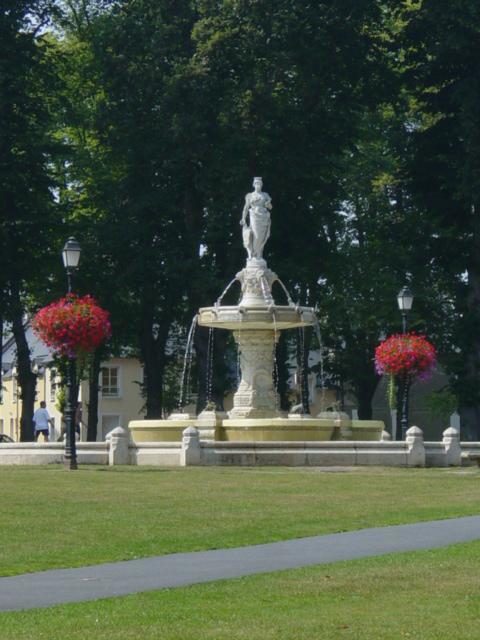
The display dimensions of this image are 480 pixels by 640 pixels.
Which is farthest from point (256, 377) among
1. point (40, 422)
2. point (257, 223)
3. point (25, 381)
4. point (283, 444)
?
point (40, 422)

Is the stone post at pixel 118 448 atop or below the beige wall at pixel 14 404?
below

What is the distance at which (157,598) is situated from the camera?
1387 cm

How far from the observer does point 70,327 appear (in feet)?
130

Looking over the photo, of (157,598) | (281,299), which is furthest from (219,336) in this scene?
(157,598)

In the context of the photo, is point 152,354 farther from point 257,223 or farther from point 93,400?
point 257,223

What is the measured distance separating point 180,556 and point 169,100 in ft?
127

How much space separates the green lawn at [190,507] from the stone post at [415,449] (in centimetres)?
363

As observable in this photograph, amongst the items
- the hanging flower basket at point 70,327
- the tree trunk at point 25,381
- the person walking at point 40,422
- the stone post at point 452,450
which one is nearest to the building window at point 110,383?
the person walking at point 40,422

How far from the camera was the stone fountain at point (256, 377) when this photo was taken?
41.5 metres

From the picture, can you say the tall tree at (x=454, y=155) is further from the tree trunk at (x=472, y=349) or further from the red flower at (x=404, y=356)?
the red flower at (x=404, y=356)

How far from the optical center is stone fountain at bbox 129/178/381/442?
4153 centimetres

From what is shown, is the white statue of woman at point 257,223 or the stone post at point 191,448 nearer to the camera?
the stone post at point 191,448

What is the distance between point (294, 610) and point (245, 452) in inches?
1015

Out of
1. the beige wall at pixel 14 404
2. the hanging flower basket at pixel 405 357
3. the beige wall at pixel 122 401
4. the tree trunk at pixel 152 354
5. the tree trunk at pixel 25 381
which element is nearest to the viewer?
the hanging flower basket at pixel 405 357
